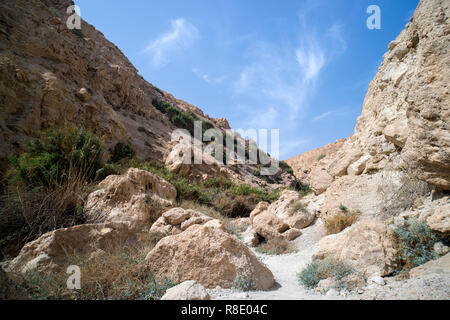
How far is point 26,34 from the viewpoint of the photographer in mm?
8008

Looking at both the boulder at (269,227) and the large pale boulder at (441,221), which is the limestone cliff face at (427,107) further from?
the boulder at (269,227)

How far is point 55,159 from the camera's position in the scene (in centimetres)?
477

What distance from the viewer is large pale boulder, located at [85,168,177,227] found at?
4012 mm

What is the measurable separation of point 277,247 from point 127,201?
3.42 meters

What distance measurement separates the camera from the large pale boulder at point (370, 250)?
244 centimetres

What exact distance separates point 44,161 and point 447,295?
6.20 metres

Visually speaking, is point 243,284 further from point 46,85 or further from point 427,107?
point 46,85

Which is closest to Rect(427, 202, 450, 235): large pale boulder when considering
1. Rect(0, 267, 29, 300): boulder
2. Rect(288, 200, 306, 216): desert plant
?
Rect(288, 200, 306, 216): desert plant

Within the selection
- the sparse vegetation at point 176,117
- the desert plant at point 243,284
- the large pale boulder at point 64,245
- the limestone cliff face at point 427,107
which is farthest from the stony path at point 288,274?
the sparse vegetation at point 176,117

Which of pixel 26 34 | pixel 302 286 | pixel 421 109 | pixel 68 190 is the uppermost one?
pixel 26 34

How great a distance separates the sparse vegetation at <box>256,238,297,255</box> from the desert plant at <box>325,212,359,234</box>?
2.97 ft

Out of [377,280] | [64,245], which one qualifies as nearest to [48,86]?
[64,245]
